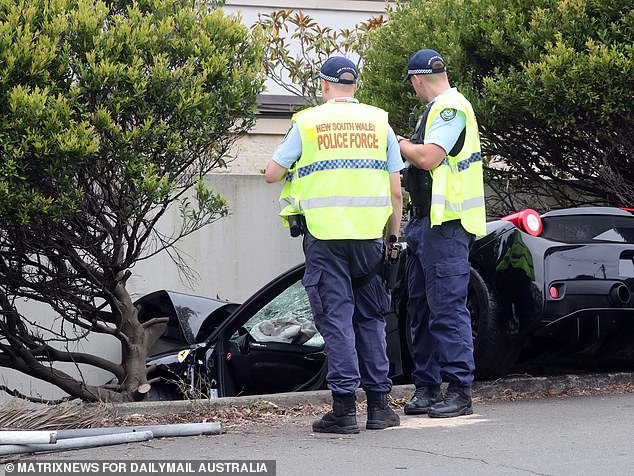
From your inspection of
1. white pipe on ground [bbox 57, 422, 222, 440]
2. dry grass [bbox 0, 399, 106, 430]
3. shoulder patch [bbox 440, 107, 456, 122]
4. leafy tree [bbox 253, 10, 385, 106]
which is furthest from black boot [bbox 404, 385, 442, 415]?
leafy tree [bbox 253, 10, 385, 106]

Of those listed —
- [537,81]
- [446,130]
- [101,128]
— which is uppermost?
[537,81]

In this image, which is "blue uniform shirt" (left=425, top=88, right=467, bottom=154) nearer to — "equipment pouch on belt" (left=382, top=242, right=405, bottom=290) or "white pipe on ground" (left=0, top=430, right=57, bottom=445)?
"equipment pouch on belt" (left=382, top=242, right=405, bottom=290)

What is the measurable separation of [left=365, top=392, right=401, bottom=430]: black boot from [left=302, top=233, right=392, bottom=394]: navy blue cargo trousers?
0.13 ft

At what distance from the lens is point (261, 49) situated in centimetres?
671

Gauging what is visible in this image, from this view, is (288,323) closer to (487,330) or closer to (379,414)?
(487,330)

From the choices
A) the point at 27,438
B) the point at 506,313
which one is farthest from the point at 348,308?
the point at 27,438

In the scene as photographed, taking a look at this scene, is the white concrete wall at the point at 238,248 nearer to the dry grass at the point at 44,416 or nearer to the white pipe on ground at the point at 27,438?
the dry grass at the point at 44,416

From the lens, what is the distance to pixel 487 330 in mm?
6008

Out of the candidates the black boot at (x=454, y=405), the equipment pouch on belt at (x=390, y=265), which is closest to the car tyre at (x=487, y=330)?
the black boot at (x=454, y=405)

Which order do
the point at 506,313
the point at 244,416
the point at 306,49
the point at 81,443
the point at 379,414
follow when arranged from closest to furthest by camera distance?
the point at 81,443
the point at 379,414
the point at 244,416
the point at 506,313
the point at 306,49

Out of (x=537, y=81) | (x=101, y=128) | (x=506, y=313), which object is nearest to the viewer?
(x=101, y=128)

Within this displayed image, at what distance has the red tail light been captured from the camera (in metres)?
5.99

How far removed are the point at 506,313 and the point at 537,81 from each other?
1906mm

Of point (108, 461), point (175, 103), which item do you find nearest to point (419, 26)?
point (175, 103)
